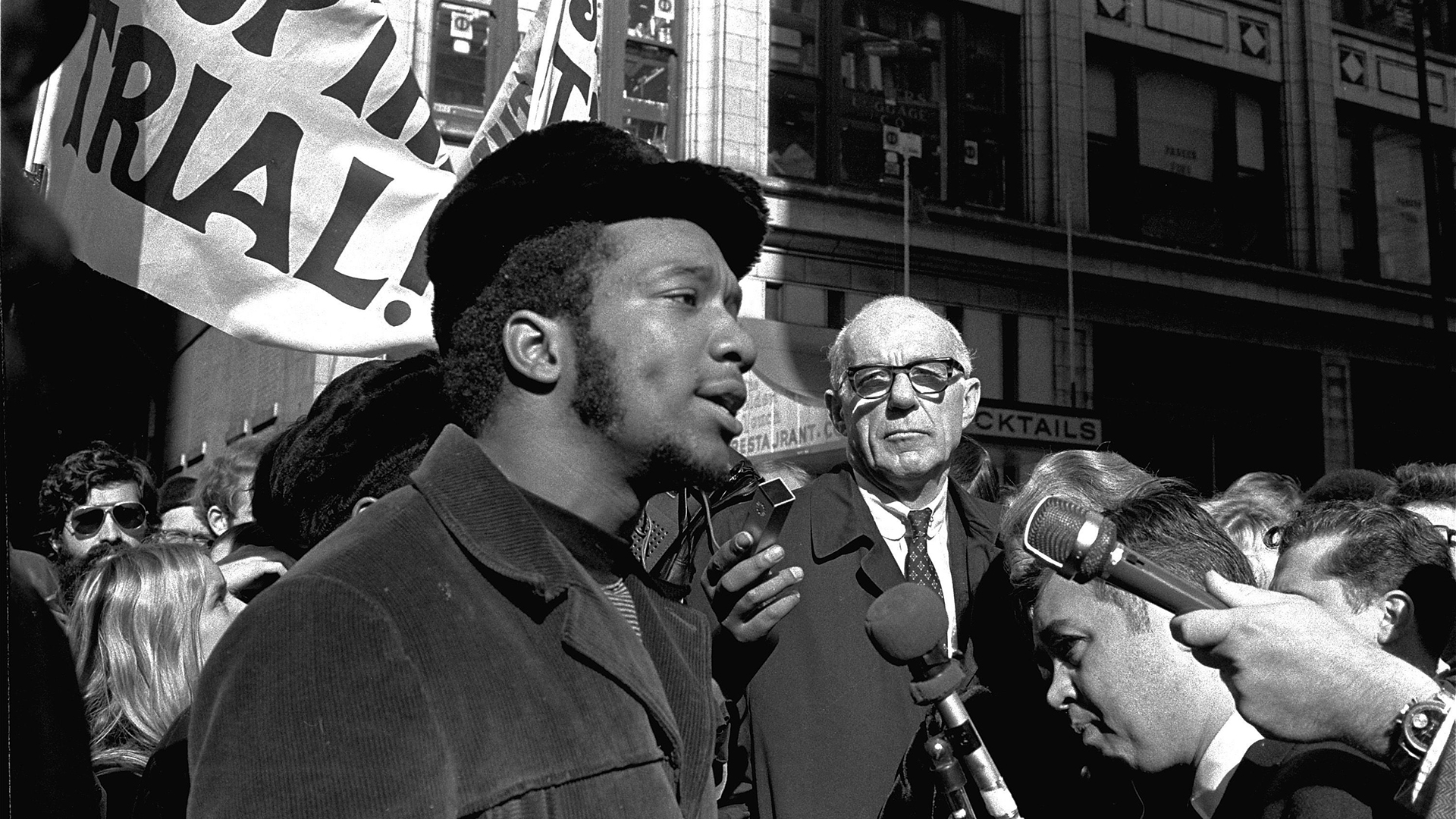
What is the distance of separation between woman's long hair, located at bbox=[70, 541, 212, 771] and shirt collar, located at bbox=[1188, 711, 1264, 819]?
253 cm

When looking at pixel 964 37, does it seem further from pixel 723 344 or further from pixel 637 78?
pixel 723 344

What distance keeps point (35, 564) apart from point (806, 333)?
44.3 ft

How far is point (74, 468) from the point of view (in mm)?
5742

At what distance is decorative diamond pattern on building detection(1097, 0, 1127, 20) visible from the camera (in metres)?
19.1

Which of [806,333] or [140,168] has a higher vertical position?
[806,333]

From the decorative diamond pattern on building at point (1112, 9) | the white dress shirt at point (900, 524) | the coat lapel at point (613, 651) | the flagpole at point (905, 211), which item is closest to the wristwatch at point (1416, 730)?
the coat lapel at point (613, 651)

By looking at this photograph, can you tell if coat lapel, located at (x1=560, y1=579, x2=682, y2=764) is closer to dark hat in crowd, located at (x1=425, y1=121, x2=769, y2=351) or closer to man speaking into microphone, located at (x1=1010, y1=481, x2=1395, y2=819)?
dark hat in crowd, located at (x1=425, y1=121, x2=769, y2=351)

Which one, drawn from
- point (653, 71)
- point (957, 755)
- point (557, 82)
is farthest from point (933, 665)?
point (653, 71)

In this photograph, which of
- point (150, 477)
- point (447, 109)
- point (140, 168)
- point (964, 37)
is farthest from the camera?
point (964, 37)

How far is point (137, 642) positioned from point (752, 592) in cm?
191

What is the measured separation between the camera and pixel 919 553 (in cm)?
388

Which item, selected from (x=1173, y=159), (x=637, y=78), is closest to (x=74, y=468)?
(x=637, y=78)

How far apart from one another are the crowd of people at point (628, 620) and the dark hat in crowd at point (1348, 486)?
183cm

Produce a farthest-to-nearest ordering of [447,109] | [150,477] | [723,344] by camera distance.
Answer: [447,109]
[150,477]
[723,344]
